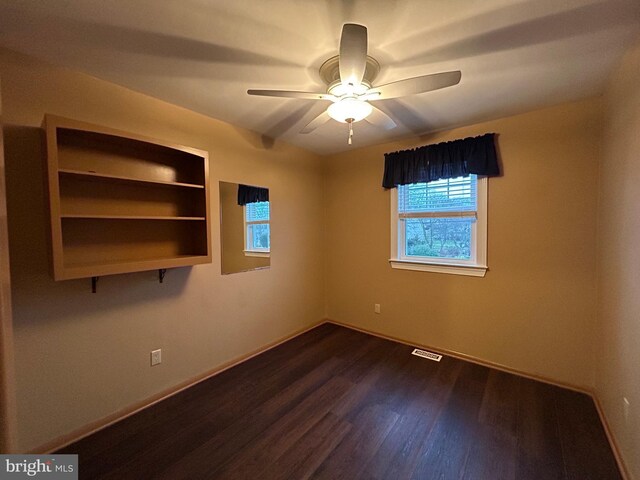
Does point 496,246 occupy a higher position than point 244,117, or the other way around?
point 244,117

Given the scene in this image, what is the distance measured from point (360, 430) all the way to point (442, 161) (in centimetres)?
247

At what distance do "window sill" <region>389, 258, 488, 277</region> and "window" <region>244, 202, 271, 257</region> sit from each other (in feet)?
4.91

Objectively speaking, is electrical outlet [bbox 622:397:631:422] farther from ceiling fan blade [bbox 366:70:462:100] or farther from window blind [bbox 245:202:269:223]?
window blind [bbox 245:202:269:223]

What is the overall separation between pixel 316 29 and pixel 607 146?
221cm

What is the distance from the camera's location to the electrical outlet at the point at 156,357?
6.82 feet

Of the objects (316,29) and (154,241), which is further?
(154,241)

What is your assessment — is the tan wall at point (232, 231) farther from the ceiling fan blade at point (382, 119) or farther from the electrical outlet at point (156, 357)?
the ceiling fan blade at point (382, 119)

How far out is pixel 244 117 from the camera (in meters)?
2.40

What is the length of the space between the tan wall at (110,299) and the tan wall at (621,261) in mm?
2748

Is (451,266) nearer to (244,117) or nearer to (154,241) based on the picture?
(244,117)

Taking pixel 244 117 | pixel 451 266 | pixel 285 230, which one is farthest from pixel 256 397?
pixel 244 117

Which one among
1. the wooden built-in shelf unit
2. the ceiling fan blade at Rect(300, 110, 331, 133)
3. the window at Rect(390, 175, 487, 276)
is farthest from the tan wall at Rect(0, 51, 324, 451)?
the window at Rect(390, 175, 487, 276)

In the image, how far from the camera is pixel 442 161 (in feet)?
8.71

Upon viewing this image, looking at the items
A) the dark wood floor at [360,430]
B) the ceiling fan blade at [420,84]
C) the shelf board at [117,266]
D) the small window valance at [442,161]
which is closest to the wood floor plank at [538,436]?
the dark wood floor at [360,430]
